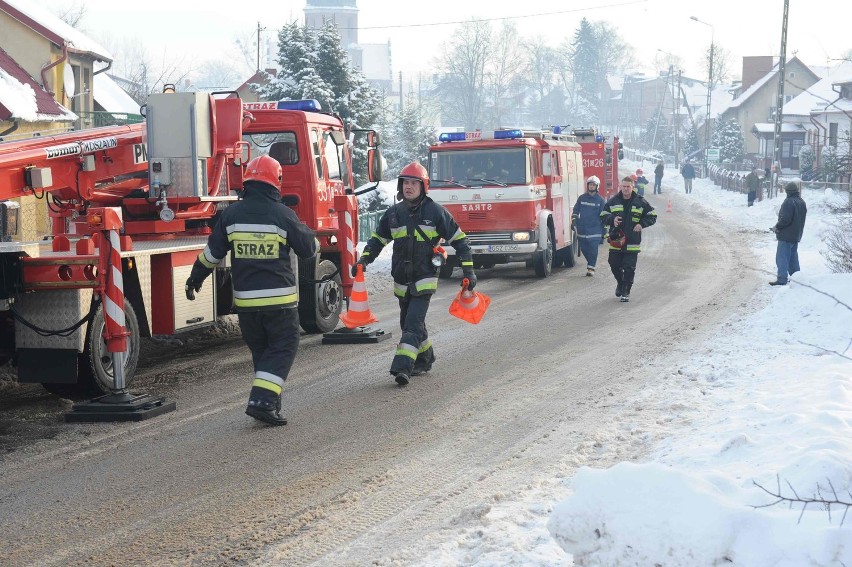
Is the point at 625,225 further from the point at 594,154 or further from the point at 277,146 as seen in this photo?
the point at 594,154

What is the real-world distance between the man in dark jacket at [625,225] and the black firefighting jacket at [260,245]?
27.7 feet

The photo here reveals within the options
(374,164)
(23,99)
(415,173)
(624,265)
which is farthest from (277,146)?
(23,99)

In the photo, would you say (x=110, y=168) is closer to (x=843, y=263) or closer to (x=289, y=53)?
(x=843, y=263)

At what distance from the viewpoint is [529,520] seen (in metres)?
5.35

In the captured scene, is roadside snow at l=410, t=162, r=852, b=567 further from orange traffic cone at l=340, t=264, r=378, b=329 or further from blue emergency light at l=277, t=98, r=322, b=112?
blue emergency light at l=277, t=98, r=322, b=112

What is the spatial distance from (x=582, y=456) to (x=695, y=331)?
587 cm

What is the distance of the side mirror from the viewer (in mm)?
12820

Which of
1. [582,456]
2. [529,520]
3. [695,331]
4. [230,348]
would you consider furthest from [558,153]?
[529,520]

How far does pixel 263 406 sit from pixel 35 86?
78.0 ft

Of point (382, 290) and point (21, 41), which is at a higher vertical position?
point (21, 41)

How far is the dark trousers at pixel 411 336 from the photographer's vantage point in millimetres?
9203

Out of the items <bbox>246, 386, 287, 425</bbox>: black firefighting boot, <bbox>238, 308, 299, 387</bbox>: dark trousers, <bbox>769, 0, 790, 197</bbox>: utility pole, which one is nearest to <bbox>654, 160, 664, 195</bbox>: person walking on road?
<bbox>769, 0, 790, 197</bbox>: utility pole

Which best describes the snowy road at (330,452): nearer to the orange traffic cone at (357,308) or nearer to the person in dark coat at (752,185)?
the orange traffic cone at (357,308)

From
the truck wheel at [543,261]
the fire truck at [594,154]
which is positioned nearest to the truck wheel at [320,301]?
the truck wheel at [543,261]
